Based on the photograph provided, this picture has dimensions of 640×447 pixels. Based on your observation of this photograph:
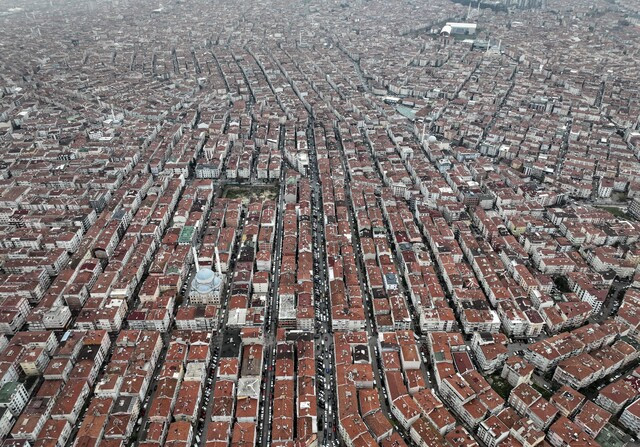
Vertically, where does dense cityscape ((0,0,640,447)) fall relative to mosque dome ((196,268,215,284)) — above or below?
below

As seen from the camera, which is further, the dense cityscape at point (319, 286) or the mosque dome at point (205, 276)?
the mosque dome at point (205, 276)

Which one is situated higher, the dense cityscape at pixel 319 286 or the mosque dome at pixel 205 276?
the mosque dome at pixel 205 276

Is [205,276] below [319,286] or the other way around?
the other way around

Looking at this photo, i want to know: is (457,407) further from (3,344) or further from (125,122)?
(125,122)

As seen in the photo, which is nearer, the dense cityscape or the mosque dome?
the dense cityscape

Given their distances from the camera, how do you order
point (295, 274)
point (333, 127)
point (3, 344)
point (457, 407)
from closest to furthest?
point (457, 407) < point (3, 344) < point (295, 274) < point (333, 127)

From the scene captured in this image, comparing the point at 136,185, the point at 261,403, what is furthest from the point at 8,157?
the point at 261,403

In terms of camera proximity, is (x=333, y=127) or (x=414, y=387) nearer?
(x=414, y=387)

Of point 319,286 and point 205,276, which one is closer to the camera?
point 205,276
